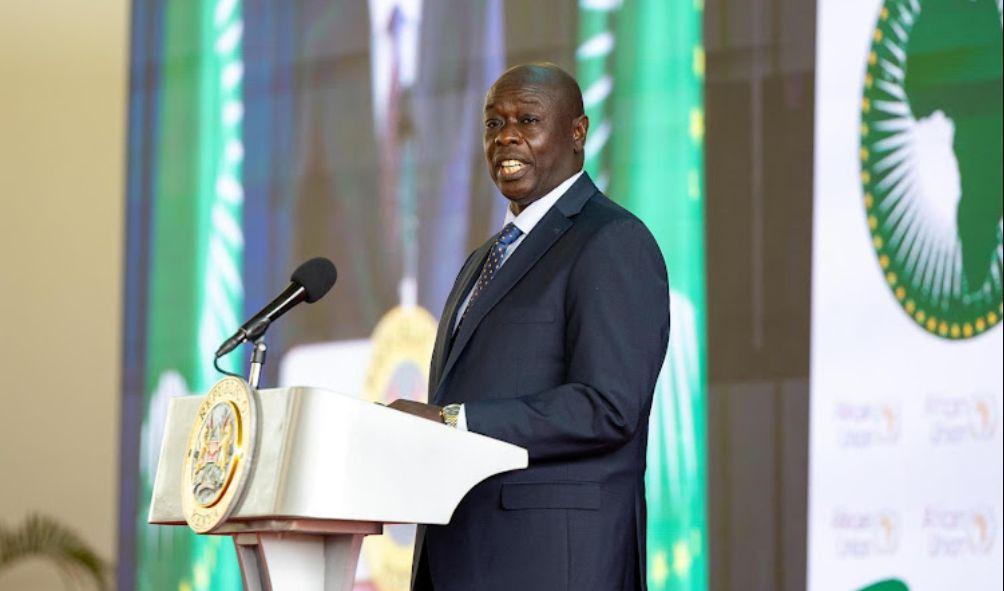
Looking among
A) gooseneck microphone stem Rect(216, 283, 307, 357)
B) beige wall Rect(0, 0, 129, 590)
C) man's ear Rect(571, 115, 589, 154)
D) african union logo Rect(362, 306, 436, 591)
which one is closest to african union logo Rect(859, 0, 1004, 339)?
man's ear Rect(571, 115, 589, 154)

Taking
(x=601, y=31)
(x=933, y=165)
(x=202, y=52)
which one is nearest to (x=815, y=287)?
(x=933, y=165)

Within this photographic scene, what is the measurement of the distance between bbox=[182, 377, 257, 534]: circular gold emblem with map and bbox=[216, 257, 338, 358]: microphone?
0.08 metres

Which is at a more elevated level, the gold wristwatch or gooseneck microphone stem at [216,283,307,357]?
gooseneck microphone stem at [216,283,307,357]

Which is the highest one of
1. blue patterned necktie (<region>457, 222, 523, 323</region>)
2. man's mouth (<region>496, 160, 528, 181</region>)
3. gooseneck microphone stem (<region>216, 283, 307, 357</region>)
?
man's mouth (<region>496, 160, 528, 181</region>)

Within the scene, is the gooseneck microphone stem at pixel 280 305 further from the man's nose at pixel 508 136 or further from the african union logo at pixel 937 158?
the african union logo at pixel 937 158

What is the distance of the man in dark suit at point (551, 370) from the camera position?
2605 millimetres

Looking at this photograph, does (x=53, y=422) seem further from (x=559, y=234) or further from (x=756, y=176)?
(x=559, y=234)

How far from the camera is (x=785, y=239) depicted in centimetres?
423

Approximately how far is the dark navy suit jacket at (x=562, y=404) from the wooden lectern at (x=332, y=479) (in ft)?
0.49

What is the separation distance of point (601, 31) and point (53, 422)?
4.11 meters

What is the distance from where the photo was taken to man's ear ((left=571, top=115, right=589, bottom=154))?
2.92m

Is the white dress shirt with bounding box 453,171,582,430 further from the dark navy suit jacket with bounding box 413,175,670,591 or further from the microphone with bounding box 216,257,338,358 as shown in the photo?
the microphone with bounding box 216,257,338,358

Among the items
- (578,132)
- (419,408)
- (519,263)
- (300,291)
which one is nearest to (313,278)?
(300,291)

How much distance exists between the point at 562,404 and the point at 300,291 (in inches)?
18.6
